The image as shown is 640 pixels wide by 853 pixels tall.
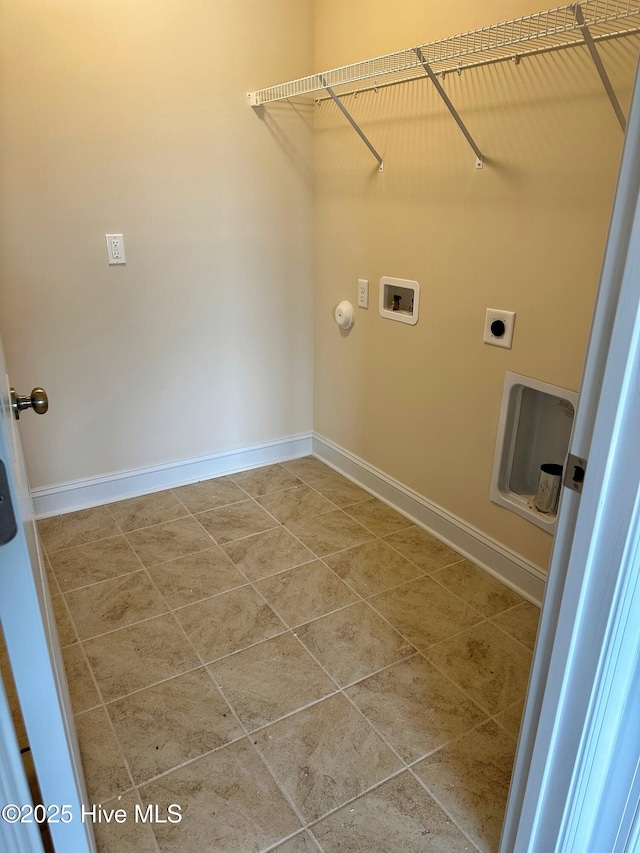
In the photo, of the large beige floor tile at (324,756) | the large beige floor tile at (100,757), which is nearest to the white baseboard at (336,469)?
the large beige floor tile at (324,756)

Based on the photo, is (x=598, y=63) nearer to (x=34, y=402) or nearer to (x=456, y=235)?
(x=456, y=235)

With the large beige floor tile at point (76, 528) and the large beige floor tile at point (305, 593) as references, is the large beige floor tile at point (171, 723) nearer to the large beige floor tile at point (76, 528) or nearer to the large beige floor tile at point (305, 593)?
the large beige floor tile at point (305, 593)

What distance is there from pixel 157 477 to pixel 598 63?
2.36m

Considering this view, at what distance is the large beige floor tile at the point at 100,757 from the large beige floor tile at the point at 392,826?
0.51 metres


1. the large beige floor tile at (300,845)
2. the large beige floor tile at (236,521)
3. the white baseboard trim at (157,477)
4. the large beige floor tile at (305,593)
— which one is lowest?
the large beige floor tile at (236,521)

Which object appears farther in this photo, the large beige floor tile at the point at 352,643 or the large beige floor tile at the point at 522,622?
the large beige floor tile at the point at 522,622

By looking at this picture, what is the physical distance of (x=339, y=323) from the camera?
114 inches

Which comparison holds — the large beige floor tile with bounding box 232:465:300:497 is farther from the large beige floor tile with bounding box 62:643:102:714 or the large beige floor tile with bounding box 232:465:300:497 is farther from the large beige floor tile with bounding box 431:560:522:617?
the large beige floor tile with bounding box 62:643:102:714

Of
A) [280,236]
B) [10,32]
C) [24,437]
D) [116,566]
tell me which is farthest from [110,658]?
[10,32]

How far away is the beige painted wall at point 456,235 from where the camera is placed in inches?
69.0

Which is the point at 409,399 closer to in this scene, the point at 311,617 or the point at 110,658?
the point at 311,617

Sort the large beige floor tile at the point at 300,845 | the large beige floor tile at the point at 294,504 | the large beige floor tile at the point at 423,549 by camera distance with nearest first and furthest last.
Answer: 1. the large beige floor tile at the point at 300,845
2. the large beige floor tile at the point at 423,549
3. the large beige floor tile at the point at 294,504

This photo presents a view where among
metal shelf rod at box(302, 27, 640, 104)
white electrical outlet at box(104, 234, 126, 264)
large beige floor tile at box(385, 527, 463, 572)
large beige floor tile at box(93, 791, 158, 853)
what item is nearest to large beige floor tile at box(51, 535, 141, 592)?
large beige floor tile at box(93, 791, 158, 853)

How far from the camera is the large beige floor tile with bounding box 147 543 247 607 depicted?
2205 millimetres
